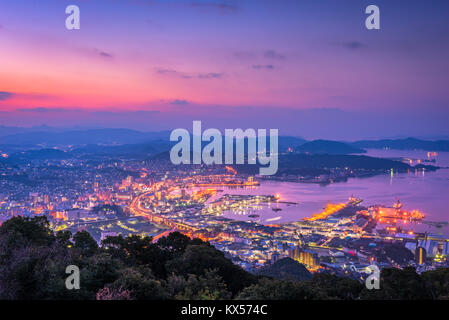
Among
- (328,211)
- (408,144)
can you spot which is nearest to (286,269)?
(328,211)

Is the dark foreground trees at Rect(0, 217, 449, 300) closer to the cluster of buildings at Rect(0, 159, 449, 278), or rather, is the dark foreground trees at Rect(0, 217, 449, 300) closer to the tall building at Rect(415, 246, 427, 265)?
the cluster of buildings at Rect(0, 159, 449, 278)

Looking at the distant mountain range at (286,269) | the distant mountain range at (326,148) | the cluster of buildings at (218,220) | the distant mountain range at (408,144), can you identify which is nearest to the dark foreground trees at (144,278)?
the distant mountain range at (286,269)

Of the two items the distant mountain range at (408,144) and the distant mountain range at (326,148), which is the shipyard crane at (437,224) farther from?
the distant mountain range at (408,144)

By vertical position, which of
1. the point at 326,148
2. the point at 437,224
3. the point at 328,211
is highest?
the point at 326,148

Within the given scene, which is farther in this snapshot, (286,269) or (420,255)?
(420,255)

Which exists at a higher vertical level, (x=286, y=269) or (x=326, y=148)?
(x=326, y=148)

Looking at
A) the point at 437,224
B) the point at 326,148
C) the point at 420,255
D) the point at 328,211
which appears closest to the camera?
the point at 420,255

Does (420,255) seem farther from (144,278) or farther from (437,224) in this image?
(144,278)

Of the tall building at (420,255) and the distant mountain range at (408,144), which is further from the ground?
the distant mountain range at (408,144)

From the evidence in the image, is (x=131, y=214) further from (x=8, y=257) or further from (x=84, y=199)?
(x=8, y=257)
